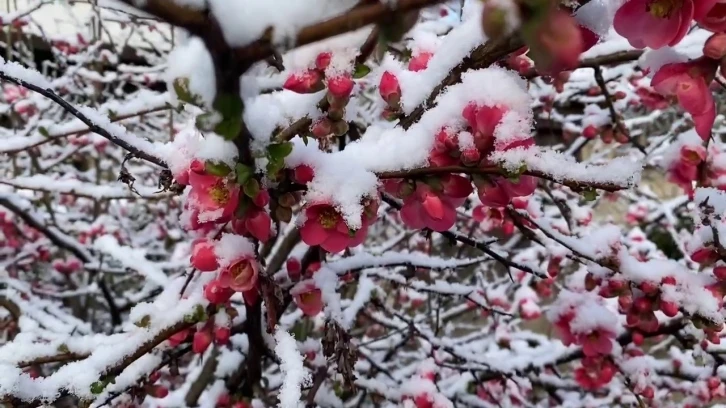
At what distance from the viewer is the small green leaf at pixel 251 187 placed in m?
0.61

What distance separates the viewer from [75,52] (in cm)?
325

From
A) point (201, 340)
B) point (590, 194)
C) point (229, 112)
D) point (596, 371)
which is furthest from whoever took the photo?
point (596, 371)

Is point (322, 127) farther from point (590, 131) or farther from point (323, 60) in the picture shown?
point (590, 131)

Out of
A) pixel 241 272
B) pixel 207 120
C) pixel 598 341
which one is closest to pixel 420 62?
pixel 241 272

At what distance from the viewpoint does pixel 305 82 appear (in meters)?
0.73

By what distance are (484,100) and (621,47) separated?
2.16 ft

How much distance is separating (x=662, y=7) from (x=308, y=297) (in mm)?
702

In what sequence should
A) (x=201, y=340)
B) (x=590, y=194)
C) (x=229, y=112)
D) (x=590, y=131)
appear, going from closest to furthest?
(x=229, y=112), (x=590, y=194), (x=201, y=340), (x=590, y=131)

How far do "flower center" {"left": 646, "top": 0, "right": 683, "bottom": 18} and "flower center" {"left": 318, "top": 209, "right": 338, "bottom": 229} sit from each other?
1.29 ft

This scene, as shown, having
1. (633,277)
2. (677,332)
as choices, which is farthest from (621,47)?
(677,332)

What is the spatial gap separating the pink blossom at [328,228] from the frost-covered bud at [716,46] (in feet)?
1.29

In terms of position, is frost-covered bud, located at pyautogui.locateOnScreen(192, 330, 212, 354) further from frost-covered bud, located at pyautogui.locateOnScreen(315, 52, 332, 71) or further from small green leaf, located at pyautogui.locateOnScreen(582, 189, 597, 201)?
small green leaf, located at pyautogui.locateOnScreen(582, 189, 597, 201)

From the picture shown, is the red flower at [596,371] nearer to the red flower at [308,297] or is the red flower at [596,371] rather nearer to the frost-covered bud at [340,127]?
the red flower at [308,297]

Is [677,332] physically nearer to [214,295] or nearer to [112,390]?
[214,295]
